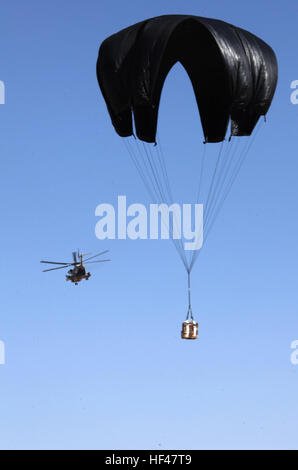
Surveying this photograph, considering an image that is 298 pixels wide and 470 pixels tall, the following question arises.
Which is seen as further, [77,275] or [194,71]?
[77,275]

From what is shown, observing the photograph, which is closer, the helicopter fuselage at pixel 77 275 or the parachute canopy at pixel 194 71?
the parachute canopy at pixel 194 71

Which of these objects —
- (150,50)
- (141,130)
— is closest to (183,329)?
(141,130)

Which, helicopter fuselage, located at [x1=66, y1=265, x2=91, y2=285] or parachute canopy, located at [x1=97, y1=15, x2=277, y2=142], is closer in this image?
parachute canopy, located at [x1=97, y1=15, x2=277, y2=142]
